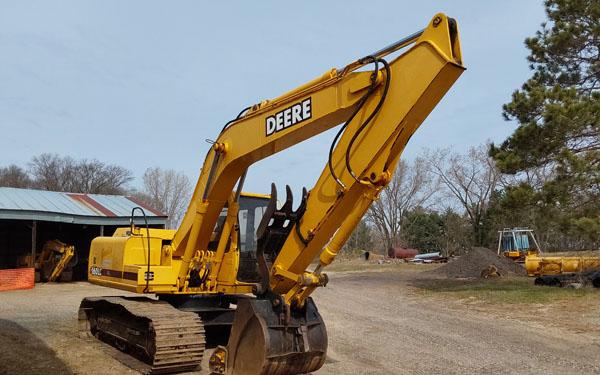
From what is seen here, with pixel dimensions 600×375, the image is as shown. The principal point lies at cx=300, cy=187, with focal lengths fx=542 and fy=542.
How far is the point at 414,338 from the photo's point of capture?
9766 mm

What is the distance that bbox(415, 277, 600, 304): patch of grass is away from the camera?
14.7m

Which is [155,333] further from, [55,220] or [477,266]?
[477,266]

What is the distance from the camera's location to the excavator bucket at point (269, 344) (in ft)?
16.4

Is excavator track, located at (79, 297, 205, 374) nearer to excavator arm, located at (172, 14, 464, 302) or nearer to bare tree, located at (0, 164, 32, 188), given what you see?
excavator arm, located at (172, 14, 464, 302)

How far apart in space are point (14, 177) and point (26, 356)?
6105 cm

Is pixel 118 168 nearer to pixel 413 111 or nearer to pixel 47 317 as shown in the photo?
pixel 47 317

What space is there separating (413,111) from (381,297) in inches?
520

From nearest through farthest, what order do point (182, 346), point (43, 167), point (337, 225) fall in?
1. point (337, 225)
2. point (182, 346)
3. point (43, 167)

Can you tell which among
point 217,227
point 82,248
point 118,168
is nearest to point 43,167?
point 118,168

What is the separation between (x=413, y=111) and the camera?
4504mm

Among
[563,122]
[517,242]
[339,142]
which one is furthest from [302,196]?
[517,242]

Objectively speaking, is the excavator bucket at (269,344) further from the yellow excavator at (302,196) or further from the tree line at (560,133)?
the tree line at (560,133)

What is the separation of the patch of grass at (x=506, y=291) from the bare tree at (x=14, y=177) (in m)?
53.8

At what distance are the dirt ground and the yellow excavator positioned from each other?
176 centimetres
